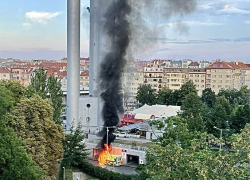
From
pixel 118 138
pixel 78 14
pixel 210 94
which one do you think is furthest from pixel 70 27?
pixel 210 94

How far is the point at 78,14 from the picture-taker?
27234mm

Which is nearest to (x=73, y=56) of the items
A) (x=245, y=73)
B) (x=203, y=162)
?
(x=203, y=162)

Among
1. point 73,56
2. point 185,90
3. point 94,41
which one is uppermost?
point 94,41

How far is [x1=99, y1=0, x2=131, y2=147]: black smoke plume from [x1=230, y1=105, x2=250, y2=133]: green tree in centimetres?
942

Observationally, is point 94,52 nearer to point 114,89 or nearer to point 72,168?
point 114,89

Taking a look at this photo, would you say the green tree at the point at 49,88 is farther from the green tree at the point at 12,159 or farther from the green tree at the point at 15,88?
the green tree at the point at 12,159

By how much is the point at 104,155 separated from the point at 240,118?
12.2 metres

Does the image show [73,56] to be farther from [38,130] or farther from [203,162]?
[203,162]

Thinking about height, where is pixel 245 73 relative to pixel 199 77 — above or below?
above

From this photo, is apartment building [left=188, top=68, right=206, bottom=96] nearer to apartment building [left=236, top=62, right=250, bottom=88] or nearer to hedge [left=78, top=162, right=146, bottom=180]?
apartment building [left=236, top=62, right=250, bottom=88]

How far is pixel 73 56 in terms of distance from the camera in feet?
90.5

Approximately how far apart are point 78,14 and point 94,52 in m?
7.02

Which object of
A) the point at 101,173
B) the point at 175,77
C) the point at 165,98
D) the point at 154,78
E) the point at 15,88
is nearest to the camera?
the point at 15,88

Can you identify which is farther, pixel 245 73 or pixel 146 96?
pixel 245 73
